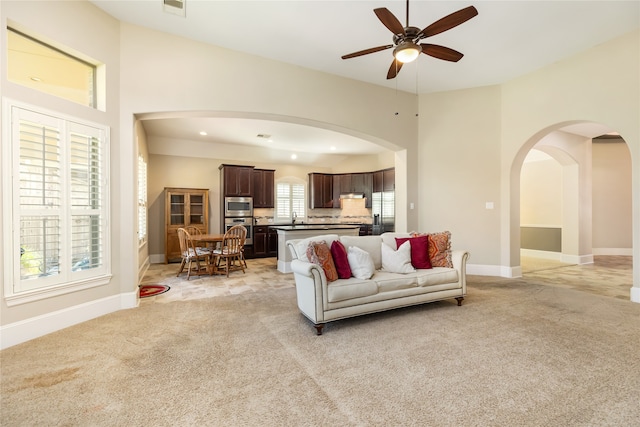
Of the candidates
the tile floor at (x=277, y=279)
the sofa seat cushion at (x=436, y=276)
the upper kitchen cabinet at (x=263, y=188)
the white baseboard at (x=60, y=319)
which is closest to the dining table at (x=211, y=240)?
the tile floor at (x=277, y=279)

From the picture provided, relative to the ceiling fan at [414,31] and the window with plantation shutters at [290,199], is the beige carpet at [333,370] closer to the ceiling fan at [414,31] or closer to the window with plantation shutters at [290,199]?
the ceiling fan at [414,31]

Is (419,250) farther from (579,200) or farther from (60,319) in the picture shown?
(579,200)

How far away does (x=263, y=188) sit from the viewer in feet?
27.2

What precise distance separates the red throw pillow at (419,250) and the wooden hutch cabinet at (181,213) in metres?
5.57

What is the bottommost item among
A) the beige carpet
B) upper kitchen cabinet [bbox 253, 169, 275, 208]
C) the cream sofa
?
the beige carpet

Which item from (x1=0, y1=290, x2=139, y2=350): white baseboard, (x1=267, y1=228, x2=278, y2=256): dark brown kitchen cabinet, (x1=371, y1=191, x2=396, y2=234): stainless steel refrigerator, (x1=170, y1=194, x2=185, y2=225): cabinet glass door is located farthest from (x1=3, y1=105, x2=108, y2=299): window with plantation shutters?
(x1=371, y1=191, x2=396, y2=234): stainless steel refrigerator

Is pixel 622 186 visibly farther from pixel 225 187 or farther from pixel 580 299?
pixel 225 187

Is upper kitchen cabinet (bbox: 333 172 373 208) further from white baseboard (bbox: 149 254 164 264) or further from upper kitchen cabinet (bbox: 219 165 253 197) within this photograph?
white baseboard (bbox: 149 254 164 264)

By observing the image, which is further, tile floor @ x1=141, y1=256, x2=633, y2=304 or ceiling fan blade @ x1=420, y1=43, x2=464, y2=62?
tile floor @ x1=141, y1=256, x2=633, y2=304

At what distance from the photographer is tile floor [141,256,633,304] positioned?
176 inches

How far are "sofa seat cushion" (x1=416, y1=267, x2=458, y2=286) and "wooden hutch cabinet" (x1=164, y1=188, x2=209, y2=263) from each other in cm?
590

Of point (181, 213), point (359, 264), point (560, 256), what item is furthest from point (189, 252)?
point (560, 256)

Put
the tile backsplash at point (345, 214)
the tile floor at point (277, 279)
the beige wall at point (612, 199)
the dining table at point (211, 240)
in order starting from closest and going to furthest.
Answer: the tile floor at point (277, 279)
the dining table at point (211, 240)
the beige wall at point (612, 199)
the tile backsplash at point (345, 214)

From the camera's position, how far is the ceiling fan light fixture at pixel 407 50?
8.95ft
